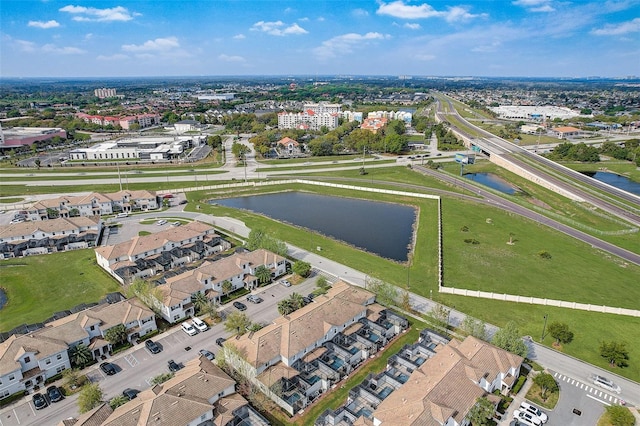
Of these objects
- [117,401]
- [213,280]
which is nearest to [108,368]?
[117,401]

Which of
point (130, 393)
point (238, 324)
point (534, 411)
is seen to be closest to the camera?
point (534, 411)

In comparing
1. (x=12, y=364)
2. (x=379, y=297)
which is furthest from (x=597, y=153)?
(x=12, y=364)

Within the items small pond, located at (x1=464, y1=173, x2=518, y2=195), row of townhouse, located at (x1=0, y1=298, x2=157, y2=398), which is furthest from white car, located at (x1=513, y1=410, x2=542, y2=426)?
small pond, located at (x1=464, y1=173, x2=518, y2=195)

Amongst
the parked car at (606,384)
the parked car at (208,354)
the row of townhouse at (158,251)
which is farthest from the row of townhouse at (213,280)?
the parked car at (606,384)

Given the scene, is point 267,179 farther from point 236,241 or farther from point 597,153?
point 597,153

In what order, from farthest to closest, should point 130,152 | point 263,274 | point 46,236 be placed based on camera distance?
point 130,152, point 46,236, point 263,274

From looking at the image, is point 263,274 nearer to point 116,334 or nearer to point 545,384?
point 116,334

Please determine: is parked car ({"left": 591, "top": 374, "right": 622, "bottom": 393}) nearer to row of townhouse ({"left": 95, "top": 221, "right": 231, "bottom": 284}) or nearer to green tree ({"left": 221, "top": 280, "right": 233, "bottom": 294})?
green tree ({"left": 221, "top": 280, "right": 233, "bottom": 294})
